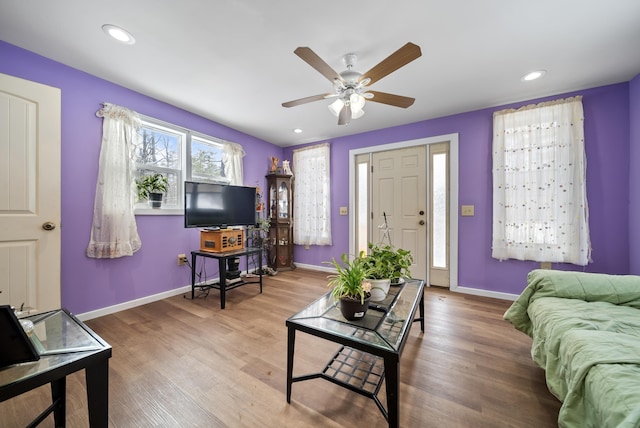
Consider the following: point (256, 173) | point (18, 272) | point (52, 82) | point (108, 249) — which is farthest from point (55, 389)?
point (256, 173)

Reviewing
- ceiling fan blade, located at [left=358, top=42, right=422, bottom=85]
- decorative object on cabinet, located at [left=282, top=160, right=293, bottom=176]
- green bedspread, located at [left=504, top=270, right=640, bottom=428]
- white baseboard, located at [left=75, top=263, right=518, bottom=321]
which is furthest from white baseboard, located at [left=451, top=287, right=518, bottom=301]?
decorative object on cabinet, located at [left=282, top=160, right=293, bottom=176]

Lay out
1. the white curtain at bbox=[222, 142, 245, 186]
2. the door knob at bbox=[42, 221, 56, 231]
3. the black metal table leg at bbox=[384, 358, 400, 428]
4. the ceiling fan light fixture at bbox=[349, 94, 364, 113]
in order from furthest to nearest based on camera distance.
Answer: the white curtain at bbox=[222, 142, 245, 186] < the ceiling fan light fixture at bbox=[349, 94, 364, 113] < the door knob at bbox=[42, 221, 56, 231] < the black metal table leg at bbox=[384, 358, 400, 428]

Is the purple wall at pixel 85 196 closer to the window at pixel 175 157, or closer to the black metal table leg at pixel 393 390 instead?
the window at pixel 175 157

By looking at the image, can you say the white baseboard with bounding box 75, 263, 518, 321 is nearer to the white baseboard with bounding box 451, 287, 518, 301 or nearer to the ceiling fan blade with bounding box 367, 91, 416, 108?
the white baseboard with bounding box 451, 287, 518, 301

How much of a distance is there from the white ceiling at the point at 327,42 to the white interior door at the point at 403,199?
0.98 metres

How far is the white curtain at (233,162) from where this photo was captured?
11.6 ft

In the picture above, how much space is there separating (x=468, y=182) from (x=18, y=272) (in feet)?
14.4

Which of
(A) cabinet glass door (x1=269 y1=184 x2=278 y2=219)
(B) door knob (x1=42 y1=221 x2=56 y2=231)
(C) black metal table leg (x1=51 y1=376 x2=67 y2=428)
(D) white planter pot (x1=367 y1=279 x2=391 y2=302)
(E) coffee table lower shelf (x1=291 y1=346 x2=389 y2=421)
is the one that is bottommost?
(E) coffee table lower shelf (x1=291 y1=346 x2=389 y2=421)

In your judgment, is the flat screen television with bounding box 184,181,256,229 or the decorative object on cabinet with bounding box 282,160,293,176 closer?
the flat screen television with bounding box 184,181,256,229

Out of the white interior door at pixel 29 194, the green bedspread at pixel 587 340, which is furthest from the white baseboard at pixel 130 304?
the green bedspread at pixel 587 340

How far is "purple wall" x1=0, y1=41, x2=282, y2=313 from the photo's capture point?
2072mm

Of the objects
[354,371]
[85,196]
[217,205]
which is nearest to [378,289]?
[354,371]

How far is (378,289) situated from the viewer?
4.96 ft

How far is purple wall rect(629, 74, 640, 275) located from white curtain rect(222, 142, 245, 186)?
4435 millimetres
